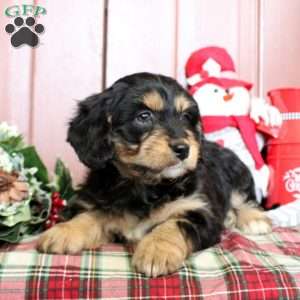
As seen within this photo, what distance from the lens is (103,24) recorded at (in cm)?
306

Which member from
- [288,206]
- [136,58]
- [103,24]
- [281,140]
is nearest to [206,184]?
[288,206]

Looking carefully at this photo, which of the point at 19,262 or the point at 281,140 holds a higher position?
the point at 281,140

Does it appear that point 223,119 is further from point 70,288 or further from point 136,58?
point 70,288

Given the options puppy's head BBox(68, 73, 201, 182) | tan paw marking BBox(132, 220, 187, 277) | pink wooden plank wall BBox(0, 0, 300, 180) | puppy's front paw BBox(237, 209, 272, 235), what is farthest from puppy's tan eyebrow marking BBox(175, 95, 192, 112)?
pink wooden plank wall BBox(0, 0, 300, 180)

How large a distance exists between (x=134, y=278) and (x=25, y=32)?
2.17m

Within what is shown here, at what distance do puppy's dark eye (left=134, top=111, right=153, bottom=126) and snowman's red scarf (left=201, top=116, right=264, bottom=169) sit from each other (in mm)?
919

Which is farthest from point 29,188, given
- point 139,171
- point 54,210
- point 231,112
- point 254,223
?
point 231,112

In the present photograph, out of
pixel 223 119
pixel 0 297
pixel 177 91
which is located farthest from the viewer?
pixel 223 119

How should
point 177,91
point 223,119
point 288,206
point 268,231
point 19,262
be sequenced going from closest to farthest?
1. point 19,262
2. point 177,91
3. point 268,231
4. point 288,206
5. point 223,119

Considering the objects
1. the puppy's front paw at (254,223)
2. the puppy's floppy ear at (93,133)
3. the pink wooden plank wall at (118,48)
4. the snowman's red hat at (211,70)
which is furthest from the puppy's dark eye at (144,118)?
the pink wooden plank wall at (118,48)

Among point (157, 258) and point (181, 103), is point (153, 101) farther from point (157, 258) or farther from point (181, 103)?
point (157, 258)

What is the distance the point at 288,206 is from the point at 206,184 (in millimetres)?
698

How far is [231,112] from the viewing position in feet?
8.92

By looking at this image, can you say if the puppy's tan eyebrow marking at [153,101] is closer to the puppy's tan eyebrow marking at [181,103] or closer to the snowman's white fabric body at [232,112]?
the puppy's tan eyebrow marking at [181,103]
